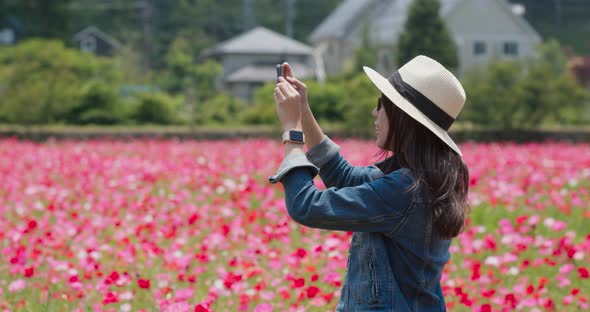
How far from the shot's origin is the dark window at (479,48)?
43.3 metres

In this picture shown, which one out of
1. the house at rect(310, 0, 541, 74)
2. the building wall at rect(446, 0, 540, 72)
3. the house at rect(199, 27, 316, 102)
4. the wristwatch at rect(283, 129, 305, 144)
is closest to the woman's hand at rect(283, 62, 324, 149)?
the wristwatch at rect(283, 129, 305, 144)

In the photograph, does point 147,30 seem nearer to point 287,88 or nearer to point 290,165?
point 287,88

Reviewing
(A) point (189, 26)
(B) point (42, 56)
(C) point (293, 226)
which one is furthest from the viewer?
(A) point (189, 26)

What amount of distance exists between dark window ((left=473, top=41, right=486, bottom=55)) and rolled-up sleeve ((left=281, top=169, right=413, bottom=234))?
139 ft

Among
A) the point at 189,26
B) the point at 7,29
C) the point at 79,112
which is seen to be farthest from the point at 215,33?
the point at 79,112

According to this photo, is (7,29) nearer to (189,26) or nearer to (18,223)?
(189,26)

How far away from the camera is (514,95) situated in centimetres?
2036

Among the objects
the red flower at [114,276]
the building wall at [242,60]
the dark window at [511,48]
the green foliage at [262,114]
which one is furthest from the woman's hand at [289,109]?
the building wall at [242,60]

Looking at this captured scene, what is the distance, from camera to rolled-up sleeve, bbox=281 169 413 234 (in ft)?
7.11

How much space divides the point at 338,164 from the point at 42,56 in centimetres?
2137

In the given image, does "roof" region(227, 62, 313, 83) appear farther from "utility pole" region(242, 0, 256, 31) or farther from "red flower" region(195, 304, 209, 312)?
"red flower" region(195, 304, 209, 312)

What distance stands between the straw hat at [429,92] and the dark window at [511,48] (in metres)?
43.0

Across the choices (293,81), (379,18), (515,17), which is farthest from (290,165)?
(379,18)

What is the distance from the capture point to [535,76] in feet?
68.8
